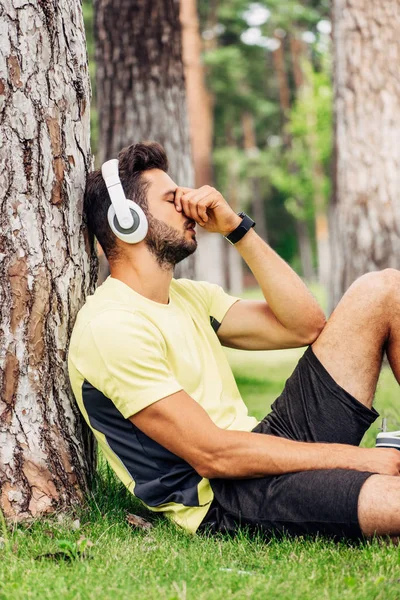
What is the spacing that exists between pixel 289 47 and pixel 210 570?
36851 mm

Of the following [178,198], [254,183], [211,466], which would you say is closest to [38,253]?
[178,198]

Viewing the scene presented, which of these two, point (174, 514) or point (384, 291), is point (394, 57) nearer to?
point (384, 291)

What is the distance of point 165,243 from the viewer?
12.2 ft

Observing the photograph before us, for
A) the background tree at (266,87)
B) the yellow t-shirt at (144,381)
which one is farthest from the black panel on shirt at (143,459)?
the background tree at (266,87)

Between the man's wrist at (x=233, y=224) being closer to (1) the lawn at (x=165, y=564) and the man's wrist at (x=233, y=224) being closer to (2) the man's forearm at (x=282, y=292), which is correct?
(2) the man's forearm at (x=282, y=292)

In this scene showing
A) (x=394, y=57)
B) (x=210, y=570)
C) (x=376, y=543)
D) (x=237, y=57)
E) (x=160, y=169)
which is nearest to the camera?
(x=210, y=570)

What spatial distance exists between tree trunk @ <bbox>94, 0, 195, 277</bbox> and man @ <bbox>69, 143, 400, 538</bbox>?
10.6ft

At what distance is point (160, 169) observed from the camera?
12.7 ft

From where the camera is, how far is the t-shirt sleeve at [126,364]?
10.7ft

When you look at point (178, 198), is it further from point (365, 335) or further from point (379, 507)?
point (379, 507)

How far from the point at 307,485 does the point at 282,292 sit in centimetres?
111

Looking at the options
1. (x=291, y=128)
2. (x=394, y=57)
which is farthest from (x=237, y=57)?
(x=394, y=57)

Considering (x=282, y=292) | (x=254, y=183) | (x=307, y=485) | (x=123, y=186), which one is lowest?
(x=307, y=485)

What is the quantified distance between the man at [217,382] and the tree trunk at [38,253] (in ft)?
0.51
